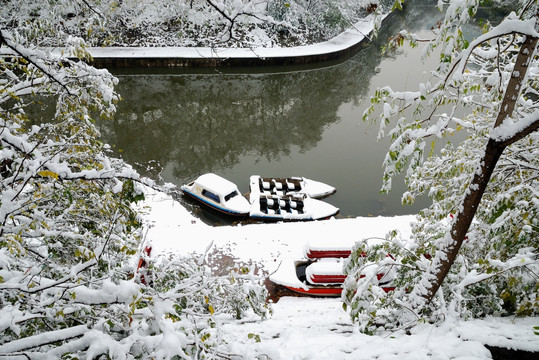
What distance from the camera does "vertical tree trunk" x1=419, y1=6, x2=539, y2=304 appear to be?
134 inches

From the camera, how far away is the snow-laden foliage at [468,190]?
3.45 metres

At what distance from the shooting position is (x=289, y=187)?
15.6 meters

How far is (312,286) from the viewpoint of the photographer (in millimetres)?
9961

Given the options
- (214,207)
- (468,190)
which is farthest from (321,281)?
(468,190)

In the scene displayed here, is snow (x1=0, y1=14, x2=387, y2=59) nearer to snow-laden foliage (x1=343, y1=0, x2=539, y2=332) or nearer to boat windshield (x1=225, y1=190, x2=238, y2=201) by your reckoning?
boat windshield (x1=225, y1=190, x2=238, y2=201)

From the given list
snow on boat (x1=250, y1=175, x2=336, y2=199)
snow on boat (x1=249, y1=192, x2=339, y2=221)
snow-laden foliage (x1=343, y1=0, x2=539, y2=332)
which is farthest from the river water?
snow-laden foliage (x1=343, y1=0, x2=539, y2=332)

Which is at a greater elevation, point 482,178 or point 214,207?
point 214,207

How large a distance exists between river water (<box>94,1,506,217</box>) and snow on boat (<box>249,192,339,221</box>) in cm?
137

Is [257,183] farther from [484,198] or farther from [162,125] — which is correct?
[484,198]

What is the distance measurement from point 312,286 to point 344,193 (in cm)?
712

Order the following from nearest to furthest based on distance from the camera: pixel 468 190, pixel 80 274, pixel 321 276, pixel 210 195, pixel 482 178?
pixel 482 178 < pixel 468 190 < pixel 80 274 < pixel 321 276 < pixel 210 195

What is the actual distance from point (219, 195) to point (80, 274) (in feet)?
32.7

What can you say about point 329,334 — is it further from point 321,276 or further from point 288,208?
point 288,208

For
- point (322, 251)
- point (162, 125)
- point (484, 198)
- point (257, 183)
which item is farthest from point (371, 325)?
point (162, 125)
